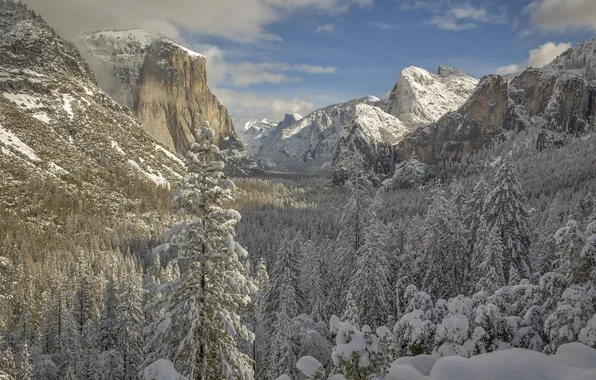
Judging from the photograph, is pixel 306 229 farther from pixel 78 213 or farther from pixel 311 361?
pixel 311 361

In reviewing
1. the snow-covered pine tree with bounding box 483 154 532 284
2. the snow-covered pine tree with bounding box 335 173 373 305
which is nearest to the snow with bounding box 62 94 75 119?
the snow-covered pine tree with bounding box 335 173 373 305

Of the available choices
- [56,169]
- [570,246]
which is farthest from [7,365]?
[56,169]

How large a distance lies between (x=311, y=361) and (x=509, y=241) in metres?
16.0

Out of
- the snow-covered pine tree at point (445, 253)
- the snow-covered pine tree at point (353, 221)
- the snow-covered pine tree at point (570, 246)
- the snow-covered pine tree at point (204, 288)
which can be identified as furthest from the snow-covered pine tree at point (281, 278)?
the snow-covered pine tree at point (570, 246)

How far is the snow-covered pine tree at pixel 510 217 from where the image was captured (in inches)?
715

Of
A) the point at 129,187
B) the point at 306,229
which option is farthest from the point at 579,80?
the point at 129,187

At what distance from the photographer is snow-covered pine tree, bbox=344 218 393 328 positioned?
65.9ft

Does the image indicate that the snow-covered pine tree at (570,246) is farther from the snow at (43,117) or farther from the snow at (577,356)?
the snow at (43,117)

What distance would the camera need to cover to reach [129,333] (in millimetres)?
30719

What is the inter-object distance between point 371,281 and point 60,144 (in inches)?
5669

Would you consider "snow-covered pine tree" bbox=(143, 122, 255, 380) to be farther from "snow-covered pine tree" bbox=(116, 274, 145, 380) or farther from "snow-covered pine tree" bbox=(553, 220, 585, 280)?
"snow-covered pine tree" bbox=(116, 274, 145, 380)

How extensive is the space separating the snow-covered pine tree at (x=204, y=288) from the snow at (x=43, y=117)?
159 metres

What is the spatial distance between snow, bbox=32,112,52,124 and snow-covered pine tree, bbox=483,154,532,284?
160253 mm

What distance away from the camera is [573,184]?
374 feet
